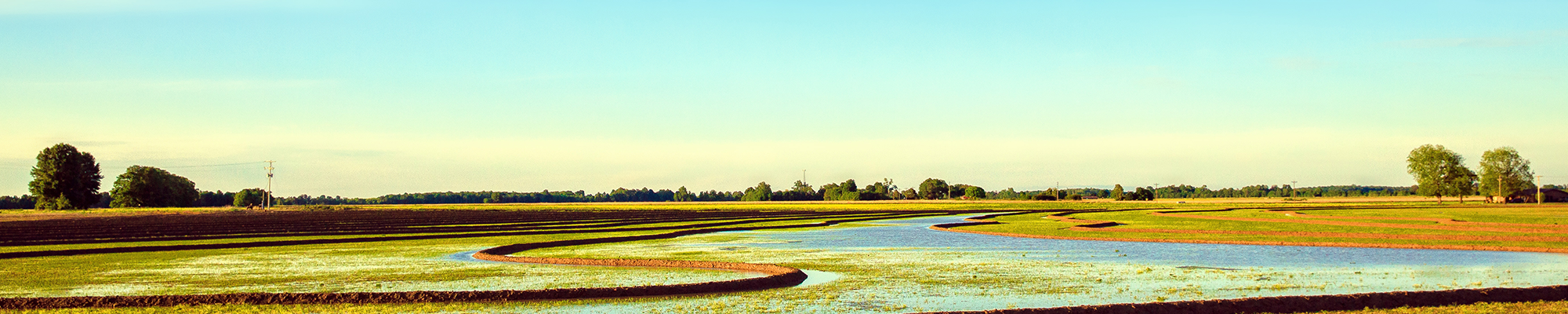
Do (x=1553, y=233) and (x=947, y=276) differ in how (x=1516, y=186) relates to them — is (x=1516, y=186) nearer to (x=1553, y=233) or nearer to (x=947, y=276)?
Result: (x=1553, y=233)

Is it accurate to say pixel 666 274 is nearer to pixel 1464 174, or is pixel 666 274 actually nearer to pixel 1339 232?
pixel 1339 232

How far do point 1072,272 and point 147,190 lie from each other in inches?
6512

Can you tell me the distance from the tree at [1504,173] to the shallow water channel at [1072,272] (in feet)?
437

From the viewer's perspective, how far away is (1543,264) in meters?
25.8

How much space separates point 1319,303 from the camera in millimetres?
16984

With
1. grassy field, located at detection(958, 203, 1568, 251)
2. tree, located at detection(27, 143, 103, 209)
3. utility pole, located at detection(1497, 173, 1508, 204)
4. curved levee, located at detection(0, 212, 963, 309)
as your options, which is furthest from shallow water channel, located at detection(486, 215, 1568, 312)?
tree, located at detection(27, 143, 103, 209)

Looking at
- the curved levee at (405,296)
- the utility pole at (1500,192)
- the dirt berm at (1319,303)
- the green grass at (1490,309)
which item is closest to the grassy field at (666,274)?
the green grass at (1490,309)

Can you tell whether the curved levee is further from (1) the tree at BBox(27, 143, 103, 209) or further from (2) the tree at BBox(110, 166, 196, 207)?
(2) the tree at BBox(110, 166, 196, 207)

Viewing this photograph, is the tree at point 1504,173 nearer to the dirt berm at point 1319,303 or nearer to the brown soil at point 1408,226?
the brown soil at point 1408,226

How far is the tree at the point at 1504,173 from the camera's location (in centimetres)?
14050

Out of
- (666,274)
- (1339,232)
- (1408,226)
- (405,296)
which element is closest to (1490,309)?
(666,274)

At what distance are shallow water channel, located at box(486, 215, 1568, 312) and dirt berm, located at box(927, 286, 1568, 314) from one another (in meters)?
1.60

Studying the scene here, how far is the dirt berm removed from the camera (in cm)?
1630

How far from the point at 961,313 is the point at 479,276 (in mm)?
13061
